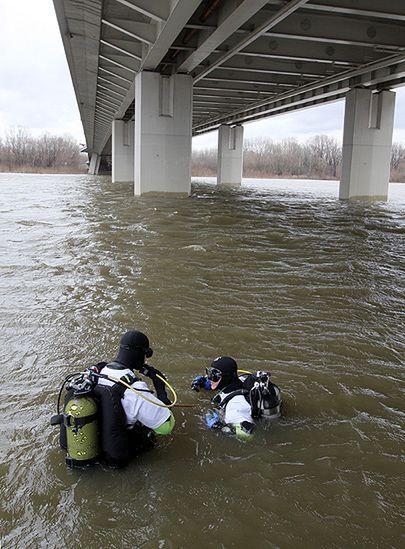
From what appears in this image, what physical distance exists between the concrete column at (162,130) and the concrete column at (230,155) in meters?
25.1

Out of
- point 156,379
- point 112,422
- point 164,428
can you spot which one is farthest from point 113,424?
point 156,379

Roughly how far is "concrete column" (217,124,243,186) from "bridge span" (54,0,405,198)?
11.7 meters

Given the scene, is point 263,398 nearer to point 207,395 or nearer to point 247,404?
point 247,404

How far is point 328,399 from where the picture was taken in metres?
4.29

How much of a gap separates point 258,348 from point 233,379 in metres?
1.34

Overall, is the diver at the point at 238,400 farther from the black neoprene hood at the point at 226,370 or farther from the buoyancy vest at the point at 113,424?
the buoyancy vest at the point at 113,424

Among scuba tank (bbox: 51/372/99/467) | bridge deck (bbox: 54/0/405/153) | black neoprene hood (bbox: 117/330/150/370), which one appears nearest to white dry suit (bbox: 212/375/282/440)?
black neoprene hood (bbox: 117/330/150/370)

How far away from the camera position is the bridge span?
14867 millimetres

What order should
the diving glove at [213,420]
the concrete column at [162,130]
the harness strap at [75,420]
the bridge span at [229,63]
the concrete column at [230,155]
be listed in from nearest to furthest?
the harness strap at [75,420], the diving glove at [213,420], the bridge span at [229,63], the concrete column at [162,130], the concrete column at [230,155]

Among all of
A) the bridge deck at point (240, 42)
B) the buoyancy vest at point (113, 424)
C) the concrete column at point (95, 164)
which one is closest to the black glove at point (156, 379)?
the buoyancy vest at point (113, 424)

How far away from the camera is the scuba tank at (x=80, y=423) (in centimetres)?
313

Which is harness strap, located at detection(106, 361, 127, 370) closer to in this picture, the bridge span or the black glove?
the black glove

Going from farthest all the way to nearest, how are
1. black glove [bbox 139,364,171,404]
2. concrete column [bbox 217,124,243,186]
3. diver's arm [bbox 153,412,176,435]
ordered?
concrete column [bbox 217,124,243,186] → black glove [bbox 139,364,171,404] → diver's arm [bbox 153,412,176,435]

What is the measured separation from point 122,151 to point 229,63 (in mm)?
20775
